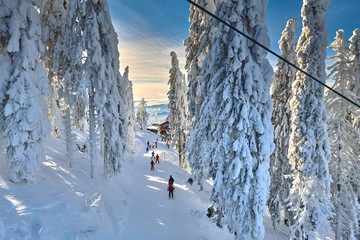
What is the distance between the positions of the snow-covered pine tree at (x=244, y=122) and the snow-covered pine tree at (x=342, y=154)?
593cm

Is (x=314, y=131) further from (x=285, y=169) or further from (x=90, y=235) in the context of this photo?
(x=90, y=235)

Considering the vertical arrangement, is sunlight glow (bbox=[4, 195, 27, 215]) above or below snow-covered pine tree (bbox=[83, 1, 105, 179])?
below

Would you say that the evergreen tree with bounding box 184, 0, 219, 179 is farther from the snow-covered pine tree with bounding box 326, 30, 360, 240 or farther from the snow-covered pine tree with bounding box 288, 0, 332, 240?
the snow-covered pine tree with bounding box 326, 30, 360, 240

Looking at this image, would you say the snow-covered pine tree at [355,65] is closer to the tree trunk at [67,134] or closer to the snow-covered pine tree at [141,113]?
the tree trunk at [67,134]

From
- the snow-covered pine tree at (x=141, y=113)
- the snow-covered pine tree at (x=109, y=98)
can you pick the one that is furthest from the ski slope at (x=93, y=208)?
the snow-covered pine tree at (x=141, y=113)

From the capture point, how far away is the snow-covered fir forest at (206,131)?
24.1 feet

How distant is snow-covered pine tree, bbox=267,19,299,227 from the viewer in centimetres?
1391

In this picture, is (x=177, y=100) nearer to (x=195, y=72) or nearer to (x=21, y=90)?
(x=195, y=72)

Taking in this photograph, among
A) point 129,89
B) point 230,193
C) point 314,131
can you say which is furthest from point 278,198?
point 129,89

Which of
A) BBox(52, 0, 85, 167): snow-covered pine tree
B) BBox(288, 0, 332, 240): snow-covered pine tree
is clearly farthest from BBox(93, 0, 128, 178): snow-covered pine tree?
BBox(288, 0, 332, 240): snow-covered pine tree

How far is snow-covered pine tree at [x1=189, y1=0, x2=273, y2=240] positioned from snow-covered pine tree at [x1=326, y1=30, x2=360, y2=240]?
5.93 m

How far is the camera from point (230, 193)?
24.7ft

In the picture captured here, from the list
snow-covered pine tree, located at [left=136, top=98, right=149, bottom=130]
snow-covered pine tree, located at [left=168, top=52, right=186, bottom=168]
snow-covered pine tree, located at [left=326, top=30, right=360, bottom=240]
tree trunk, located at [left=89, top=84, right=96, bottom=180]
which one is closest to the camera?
snow-covered pine tree, located at [left=326, top=30, right=360, bottom=240]

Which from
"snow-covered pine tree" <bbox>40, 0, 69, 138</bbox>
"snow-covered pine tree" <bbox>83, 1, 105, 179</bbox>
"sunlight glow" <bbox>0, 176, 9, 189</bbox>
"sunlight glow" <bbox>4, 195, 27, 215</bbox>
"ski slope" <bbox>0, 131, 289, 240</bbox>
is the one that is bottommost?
"ski slope" <bbox>0, 131, 289, 240</bbox>
